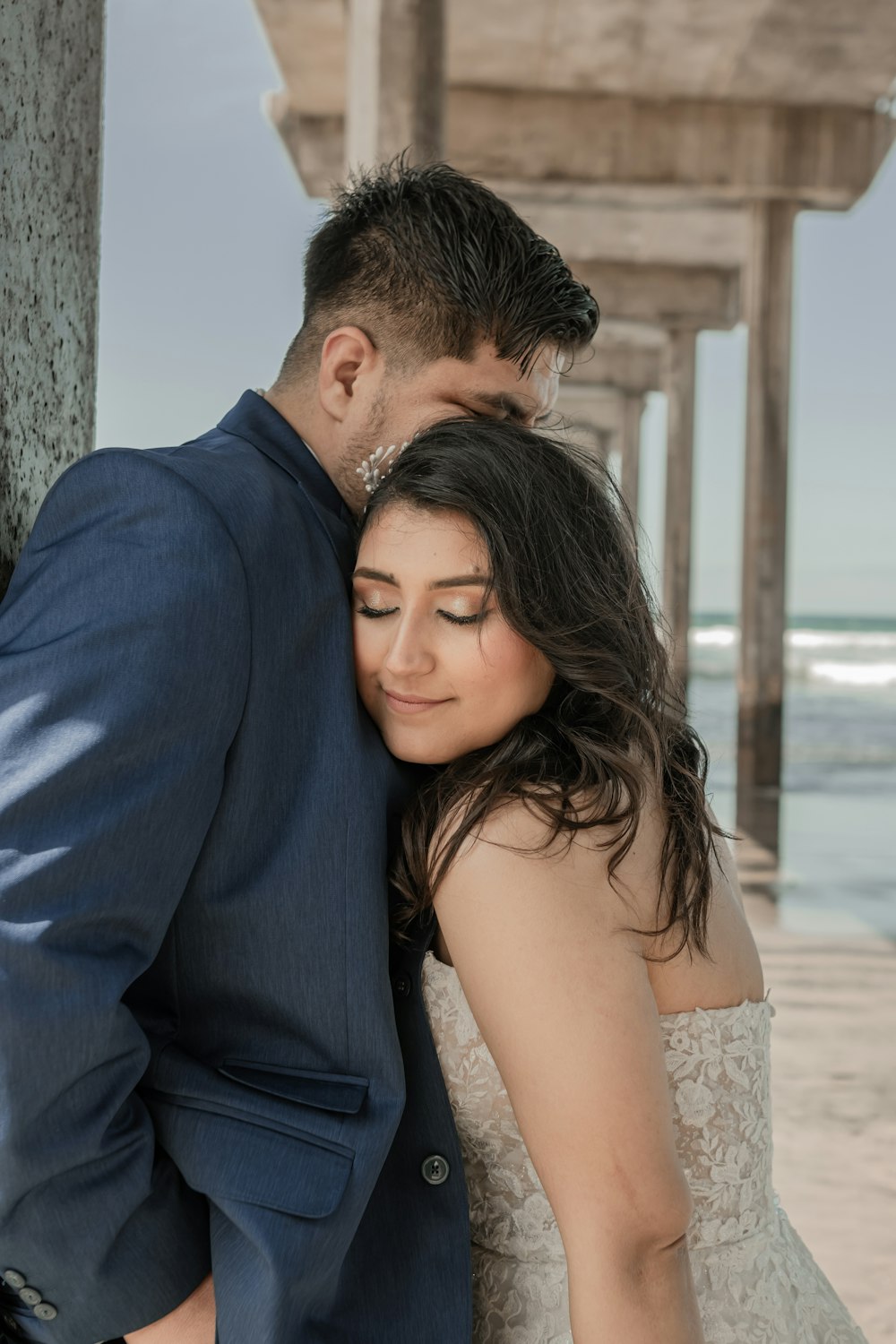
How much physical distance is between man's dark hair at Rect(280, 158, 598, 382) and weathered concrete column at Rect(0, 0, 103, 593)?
32cm

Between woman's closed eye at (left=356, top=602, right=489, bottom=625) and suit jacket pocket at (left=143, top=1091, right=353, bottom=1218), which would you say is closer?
suit jacket pocket at (left=143, top=1091, right=353, bottom=1218)

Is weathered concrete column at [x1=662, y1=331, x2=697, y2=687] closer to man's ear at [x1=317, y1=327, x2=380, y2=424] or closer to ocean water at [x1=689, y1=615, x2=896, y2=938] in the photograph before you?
ocean water at [x1=689, y1=615, x2=896, y2=938]

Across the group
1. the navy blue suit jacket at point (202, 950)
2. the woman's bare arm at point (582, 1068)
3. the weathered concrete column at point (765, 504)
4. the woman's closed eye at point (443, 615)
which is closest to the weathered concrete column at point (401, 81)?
the woman's closed eye at point (443, 615)

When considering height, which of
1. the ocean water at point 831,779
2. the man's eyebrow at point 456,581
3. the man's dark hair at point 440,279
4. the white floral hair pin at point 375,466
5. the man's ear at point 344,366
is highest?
the man's dark hair at point 440,279

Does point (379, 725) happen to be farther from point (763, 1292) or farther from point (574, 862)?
point (763, 1292)

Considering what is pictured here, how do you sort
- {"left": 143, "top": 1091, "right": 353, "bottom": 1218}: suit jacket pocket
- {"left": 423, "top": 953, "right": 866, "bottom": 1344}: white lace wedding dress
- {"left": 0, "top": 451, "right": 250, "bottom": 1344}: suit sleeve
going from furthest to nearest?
{"left": 423, "top": 953, "right": 866, "bottom": 1344}: white lace wedding dress < {"left": 143, "top": 1091, "right": 353, "bottom": 1218}: suit jacket pocket < {"left": 0, "top": 451, "right": 250, "bottom": 1344}: suit sleeve

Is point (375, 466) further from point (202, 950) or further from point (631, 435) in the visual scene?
point (631, 435)

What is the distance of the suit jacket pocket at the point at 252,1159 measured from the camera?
1378mm

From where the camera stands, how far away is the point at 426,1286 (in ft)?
5.08

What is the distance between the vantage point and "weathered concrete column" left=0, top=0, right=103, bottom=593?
162 centimetres

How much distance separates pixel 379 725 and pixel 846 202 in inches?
509

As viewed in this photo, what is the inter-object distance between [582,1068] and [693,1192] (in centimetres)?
44

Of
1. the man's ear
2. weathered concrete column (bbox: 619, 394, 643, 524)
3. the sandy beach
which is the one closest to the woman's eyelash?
the man's ear

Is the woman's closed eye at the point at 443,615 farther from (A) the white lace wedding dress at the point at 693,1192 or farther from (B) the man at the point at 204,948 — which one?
(A) the white lace wedding dress at the point at 693,1192
